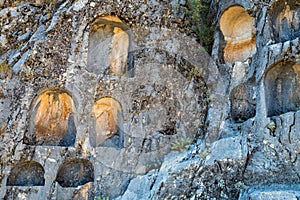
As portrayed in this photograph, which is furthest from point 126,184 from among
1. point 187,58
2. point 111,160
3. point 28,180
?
point 187,58

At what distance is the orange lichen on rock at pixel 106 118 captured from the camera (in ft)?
34.5

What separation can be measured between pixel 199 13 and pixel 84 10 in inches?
156

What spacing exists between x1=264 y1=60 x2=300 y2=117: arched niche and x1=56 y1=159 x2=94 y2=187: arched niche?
5389 mm

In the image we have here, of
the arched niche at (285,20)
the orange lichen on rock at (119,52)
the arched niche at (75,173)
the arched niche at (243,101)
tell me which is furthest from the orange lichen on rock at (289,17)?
the arched niche at (75,173)

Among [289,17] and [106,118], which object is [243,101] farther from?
[106,118]

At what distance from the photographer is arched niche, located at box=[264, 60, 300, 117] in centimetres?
789

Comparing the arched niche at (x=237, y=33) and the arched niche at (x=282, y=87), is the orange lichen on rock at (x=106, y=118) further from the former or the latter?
the arched niche at (x=282, y=87)

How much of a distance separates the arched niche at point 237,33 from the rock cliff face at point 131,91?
0.11 feet

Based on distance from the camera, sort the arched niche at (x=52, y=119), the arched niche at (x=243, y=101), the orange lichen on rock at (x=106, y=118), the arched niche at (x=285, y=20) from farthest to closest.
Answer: the orange lichen on rock at (x=106, y=118)
the arched niche at (x=52, y=119)
the arched niche at (x=243, y=101)
the arched niche at (x=285, y=20)

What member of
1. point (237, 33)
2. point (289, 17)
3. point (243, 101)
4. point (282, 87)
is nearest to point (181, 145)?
point (243, 101)

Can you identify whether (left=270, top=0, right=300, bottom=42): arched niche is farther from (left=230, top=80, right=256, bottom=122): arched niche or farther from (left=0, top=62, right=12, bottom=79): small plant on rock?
(left=0, top=62, right=12, bottom=79): small plant on rock

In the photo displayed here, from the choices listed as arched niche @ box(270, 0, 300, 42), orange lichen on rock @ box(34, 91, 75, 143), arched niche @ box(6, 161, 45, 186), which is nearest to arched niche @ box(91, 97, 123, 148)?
orange lichen on rock @ box(34, 91, 75, 143)

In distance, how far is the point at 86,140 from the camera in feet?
32.2

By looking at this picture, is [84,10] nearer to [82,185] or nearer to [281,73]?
[82,185]
